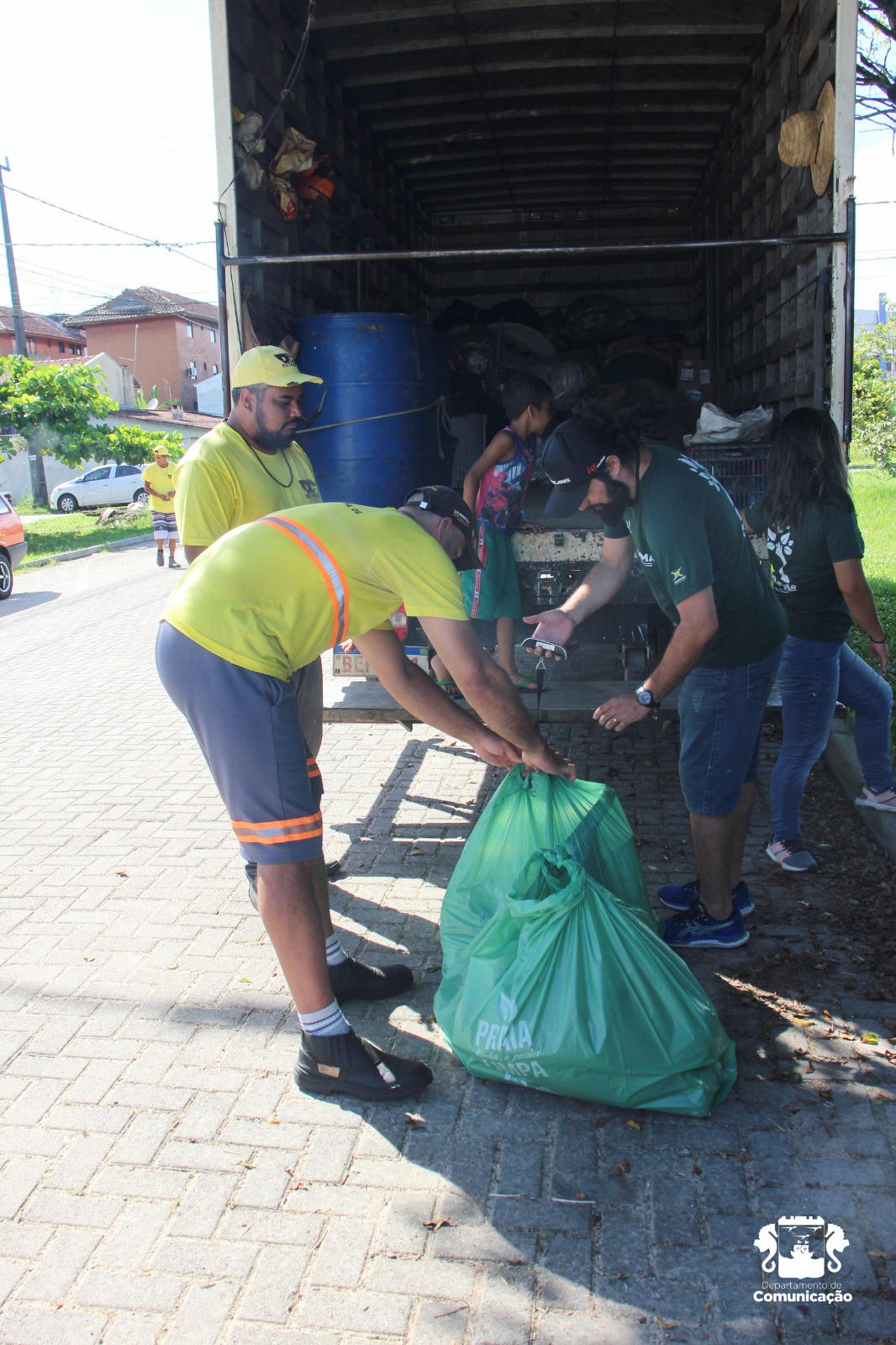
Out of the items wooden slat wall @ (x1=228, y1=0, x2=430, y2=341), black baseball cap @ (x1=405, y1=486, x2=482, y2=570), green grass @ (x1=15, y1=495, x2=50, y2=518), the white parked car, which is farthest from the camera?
the white parked car

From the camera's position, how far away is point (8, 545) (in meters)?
12.9

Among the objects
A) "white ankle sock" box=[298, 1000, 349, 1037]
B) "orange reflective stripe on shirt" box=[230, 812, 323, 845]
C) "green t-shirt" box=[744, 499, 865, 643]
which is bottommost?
"white ankle sock" box=[298, 1000, 349, 1037]

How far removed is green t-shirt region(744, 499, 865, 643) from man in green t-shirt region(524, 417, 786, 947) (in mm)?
612

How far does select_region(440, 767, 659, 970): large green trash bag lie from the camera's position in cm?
286

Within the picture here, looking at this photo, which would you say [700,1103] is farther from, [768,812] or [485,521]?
[485,521]

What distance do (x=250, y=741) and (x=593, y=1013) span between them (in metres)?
1.07

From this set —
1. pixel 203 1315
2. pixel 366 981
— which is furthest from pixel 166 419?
pixel 203 1315

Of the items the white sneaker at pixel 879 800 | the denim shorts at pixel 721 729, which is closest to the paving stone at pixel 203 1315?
the denim shorts at pixel 721 729

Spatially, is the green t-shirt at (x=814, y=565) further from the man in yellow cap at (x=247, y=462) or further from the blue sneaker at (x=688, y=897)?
the man in yellow cap at (x=247, y=462)

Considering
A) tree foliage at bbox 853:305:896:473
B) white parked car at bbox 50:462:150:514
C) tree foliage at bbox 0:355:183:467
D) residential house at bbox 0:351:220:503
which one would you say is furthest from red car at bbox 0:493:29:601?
tree foliage at bbox 853:305:896:473

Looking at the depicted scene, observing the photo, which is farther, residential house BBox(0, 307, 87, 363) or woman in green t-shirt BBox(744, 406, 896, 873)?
residential house BBox(0, 307, 87, 363)

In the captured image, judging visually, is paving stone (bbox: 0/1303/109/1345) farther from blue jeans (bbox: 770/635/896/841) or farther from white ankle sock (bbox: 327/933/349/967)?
blue jeans (bbox: 770/635/896/841)

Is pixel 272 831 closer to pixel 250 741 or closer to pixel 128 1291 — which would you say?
pixel 250 741

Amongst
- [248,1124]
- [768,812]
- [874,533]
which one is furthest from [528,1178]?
[874,533]
